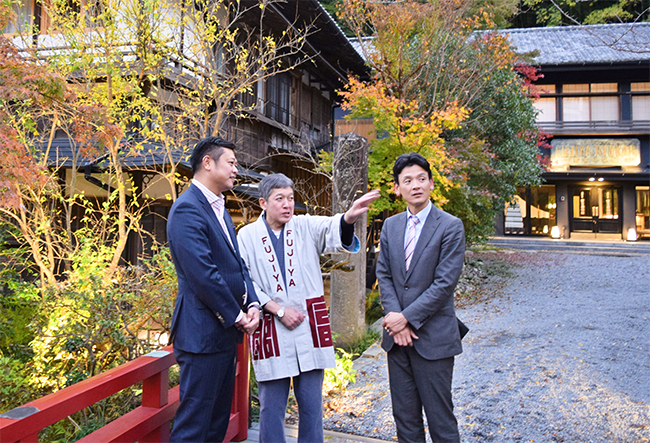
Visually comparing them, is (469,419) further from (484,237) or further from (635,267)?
(635,267)

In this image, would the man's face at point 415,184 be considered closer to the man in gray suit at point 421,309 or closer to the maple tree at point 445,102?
the man in gray suit at point 421,309

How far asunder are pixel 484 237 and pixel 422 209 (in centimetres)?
995

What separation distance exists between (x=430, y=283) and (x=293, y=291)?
82cm

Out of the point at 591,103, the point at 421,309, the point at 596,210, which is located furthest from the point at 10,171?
the point at 591,103

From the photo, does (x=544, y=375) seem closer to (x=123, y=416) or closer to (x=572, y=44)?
(x=123, y=416)

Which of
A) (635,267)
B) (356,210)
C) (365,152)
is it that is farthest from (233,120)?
(635,267)

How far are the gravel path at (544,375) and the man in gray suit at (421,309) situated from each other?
1.27m

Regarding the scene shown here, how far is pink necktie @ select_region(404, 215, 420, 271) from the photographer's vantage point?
8.75 feet

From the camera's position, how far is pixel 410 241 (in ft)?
8.89

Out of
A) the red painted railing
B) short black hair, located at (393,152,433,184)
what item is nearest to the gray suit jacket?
short black hair, located at (393,152,433,184)

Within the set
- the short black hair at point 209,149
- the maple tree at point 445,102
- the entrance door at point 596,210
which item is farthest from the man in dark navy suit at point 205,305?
the entrance door at point 596,210

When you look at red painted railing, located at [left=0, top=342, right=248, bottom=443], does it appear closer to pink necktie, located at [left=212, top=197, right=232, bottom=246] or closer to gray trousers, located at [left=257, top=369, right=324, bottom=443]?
gray trousers, located at [left=257, top=369, right=324, bottom=443]

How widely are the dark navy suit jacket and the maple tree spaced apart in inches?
221

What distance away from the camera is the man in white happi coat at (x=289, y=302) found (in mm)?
2459
